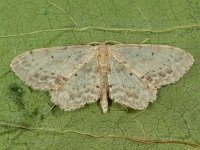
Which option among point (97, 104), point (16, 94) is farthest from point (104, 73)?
point (16, 94)

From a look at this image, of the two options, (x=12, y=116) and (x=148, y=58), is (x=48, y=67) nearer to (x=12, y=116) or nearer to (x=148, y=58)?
(x=12, y=116)

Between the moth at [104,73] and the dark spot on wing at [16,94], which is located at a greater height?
the moth at [104,73]

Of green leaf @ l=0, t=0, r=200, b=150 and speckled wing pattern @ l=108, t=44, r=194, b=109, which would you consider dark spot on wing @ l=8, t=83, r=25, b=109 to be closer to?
green leaf @ l=0, t=0, r=200, b=150

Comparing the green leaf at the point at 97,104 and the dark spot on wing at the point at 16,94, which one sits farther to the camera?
the dark spot on wing at the point at 16,94

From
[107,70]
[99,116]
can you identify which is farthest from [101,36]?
[99,116]

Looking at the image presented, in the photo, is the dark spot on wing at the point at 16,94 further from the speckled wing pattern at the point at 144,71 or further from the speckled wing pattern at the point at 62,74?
the speckled wing pattern at the point at 144,71

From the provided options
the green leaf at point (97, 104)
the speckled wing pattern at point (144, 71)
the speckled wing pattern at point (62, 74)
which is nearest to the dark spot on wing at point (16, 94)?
the green leaf at point (97, 104)

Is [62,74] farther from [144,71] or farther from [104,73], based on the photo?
[144,71]
